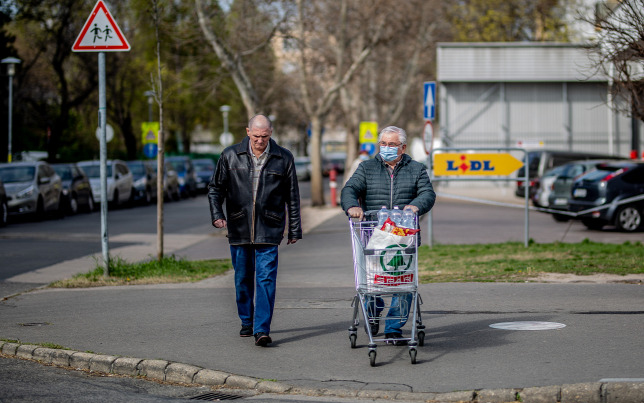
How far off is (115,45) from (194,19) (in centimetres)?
1433

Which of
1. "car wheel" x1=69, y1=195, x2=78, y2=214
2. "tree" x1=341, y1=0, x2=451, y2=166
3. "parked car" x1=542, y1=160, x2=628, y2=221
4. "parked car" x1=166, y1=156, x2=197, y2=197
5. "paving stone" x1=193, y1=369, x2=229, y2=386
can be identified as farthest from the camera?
"tree" x1=341, y1=0, x2=451, y2=166

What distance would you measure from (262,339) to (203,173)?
43792 mm

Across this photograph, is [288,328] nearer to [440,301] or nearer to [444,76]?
[440,301]

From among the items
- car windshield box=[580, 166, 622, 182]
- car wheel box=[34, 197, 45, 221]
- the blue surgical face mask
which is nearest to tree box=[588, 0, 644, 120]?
car windshield box=[580, 166, 622, 182]

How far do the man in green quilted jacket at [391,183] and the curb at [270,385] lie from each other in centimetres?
144

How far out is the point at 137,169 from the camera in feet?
130

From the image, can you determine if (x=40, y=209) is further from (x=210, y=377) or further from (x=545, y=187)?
(x=210, y=377)

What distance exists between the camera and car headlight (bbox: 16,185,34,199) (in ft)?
88.2

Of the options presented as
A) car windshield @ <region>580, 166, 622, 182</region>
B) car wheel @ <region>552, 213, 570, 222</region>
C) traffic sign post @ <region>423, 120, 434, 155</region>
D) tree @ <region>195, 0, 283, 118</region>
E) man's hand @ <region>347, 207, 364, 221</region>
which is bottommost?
car wheel @ <region>552, 213, 570, 222</region>

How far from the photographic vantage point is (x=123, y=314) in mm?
10094

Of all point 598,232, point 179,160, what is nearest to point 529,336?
point 598,232

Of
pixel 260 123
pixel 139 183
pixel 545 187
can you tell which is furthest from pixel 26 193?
pixel 260 123

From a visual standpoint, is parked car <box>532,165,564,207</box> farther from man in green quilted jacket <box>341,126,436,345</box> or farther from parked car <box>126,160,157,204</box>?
man in green quilted jacket <box>341,126,436,345</box>

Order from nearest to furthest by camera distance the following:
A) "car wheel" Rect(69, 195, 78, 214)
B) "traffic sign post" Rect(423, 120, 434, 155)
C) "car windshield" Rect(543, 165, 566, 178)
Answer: "traffic sign post" Rect(423, 120, 434, 155), "car windshield" Rect(543, 165, 566, 178), "car wheel" Rect(69, 195, 78, 214)
